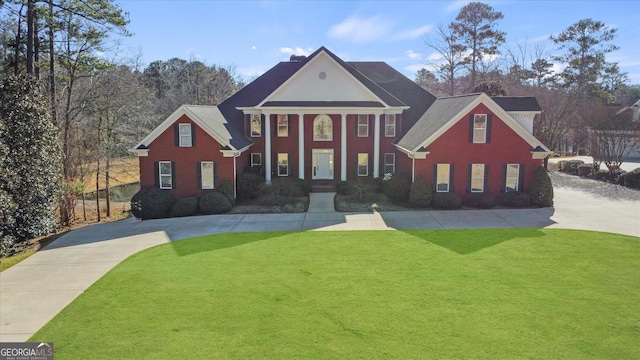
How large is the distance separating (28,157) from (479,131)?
73.0 ft

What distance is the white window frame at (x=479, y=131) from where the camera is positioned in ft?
76.0

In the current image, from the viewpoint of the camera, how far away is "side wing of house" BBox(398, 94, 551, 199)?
23.0 metres

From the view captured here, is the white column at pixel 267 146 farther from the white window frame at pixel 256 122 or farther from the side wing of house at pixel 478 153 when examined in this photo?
the side wing of house at pixel 478 153

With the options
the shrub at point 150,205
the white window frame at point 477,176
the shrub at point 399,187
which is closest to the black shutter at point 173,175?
the shrub at point 150,205

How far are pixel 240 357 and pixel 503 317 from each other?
19.7 ft

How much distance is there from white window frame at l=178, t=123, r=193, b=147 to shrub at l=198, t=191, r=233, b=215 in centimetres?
333

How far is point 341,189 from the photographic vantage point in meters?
26.5

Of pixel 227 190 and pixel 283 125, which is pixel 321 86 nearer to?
pixel 283 125

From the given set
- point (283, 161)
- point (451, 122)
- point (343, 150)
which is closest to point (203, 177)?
point (283, 161)

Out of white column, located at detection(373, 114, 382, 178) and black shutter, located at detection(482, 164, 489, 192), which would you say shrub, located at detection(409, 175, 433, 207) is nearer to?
black shutter, located at detection(482, 164, 489, 192)

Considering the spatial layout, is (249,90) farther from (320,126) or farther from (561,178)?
(561,178)

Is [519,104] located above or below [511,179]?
above

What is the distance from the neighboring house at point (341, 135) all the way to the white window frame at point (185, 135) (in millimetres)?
56

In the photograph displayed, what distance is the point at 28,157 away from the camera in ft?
61.1
